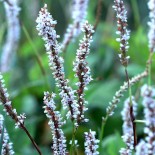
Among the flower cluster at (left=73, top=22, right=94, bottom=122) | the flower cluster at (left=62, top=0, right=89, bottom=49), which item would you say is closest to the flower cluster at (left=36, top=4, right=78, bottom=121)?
the flower cluster at (left=73, top=22, right=94, bottom=122)

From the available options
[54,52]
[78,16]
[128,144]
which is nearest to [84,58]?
[54,52]

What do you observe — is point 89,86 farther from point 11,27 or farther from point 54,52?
point 54,52

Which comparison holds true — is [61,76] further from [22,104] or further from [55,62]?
[22,104]

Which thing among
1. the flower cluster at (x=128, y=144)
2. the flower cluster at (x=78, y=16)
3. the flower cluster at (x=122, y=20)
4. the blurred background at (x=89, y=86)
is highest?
the blurred background at (x=89, y=86)

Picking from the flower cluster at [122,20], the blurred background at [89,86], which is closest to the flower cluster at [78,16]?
the blurred background at [89,86]

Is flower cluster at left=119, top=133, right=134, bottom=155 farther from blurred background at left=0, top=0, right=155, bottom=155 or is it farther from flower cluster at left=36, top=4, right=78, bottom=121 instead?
blurred background at left=0, top=0, right=155, bottom=155

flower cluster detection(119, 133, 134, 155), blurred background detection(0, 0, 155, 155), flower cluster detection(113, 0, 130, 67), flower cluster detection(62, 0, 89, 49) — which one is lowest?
flower cluster detection(119, 133, 134, 155)

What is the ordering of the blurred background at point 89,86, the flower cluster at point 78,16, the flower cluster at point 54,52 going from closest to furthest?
the flower cluster at point 54,52, the flower cluster at point 78,16, the blurred background at point 89,86

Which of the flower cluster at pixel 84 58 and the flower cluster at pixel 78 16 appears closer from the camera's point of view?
the flower cluster at pixel 84 58

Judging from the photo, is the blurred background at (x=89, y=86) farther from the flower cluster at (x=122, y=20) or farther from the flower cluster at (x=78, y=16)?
the flower cluster at (x=122, y=20)
